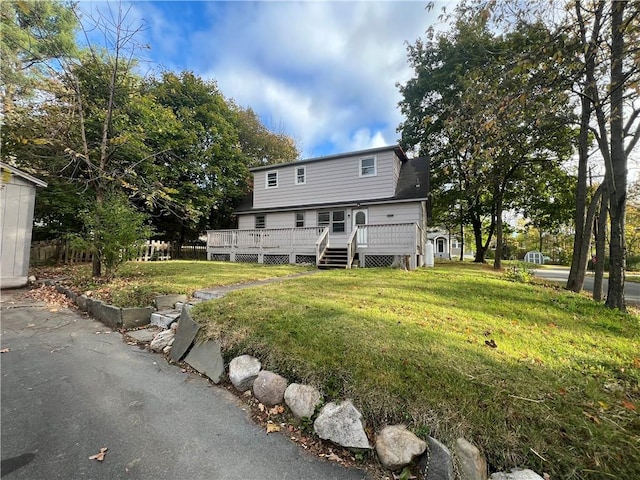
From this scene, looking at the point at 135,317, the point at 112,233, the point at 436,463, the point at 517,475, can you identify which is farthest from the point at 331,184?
the point at 517,475

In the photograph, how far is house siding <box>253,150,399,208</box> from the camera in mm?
14016

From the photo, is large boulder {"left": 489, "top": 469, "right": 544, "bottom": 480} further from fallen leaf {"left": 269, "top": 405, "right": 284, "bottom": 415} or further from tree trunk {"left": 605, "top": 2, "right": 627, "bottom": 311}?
tree trunk {"left": 605, "top": 2, "right": 627, "bottom": 311}

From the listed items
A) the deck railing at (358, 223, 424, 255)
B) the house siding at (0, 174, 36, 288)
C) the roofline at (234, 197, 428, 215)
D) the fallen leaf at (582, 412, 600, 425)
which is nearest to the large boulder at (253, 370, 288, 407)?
→ the fallen leaf at (582, 412, 600, 425)

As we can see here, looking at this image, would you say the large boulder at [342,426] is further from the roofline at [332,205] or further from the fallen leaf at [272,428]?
the roofline at [332,205]

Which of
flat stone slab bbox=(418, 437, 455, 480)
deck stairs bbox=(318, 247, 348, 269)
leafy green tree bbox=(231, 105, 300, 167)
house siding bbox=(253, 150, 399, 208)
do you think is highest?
leafy green tree bbox=(231, 105, 300, 167)

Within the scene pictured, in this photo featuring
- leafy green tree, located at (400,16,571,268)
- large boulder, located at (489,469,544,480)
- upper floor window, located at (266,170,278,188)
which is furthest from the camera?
upper floor window, located at (266,170,278,188)

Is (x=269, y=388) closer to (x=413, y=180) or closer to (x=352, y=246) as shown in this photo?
(x=352, y=246)

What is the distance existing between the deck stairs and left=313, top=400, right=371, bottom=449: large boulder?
354 inches

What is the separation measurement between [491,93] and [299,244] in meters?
9.94

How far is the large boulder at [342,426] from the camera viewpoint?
2.26 m

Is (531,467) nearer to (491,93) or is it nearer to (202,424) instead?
(202,424)

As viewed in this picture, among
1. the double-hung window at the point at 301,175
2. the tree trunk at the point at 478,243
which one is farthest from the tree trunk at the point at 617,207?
the tree trunk at the point at 478,243

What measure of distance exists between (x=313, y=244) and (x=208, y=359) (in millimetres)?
9520

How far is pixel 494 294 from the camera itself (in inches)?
254
